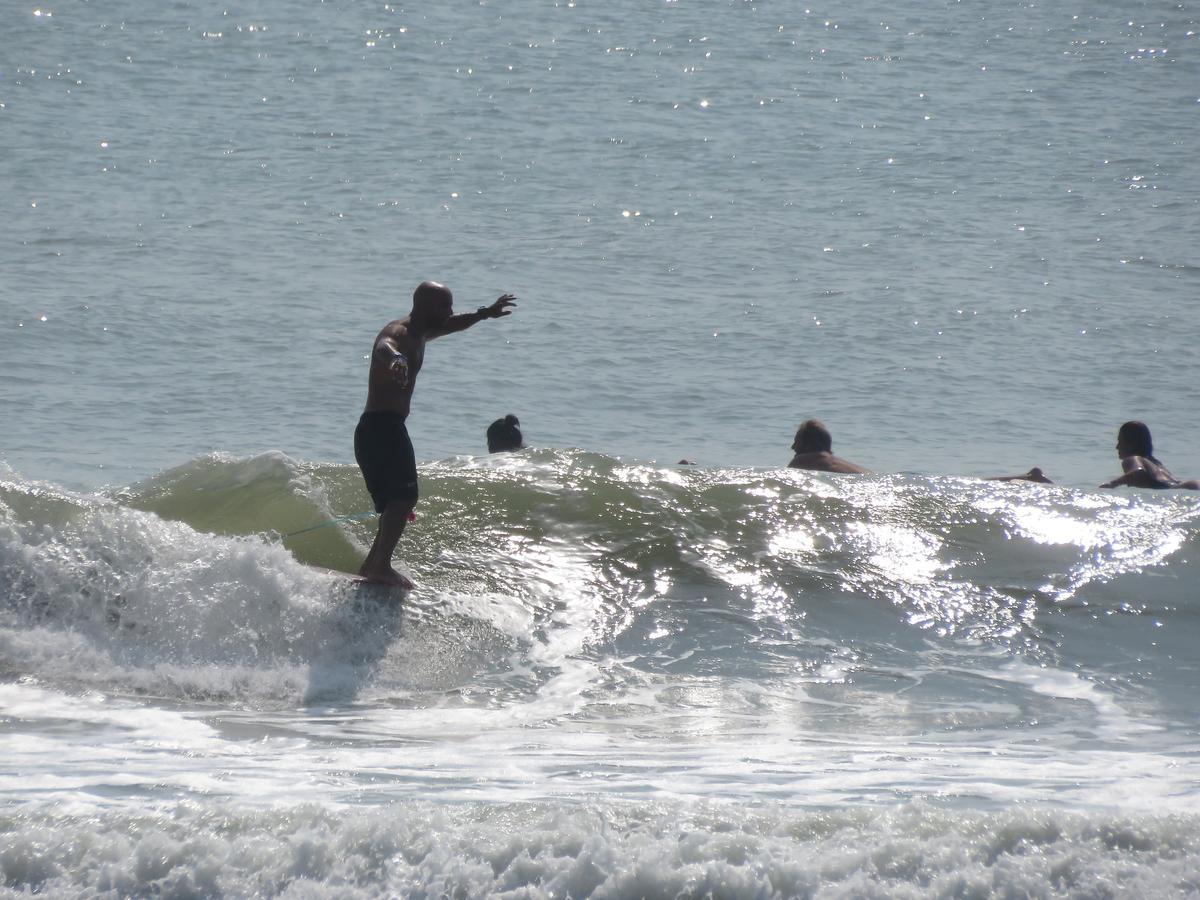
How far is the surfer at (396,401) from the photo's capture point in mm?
6707

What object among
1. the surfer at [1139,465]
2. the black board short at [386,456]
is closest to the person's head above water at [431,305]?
the black board short at [386,456]

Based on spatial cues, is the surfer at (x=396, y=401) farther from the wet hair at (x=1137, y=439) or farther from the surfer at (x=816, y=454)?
the wet hair at (x=1137, y=439)

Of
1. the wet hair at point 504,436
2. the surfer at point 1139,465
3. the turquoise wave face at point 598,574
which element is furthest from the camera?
the wet hair at point 504,436

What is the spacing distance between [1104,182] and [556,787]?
22668 mm

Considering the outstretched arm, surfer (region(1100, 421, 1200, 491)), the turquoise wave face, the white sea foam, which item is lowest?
the white sea foam

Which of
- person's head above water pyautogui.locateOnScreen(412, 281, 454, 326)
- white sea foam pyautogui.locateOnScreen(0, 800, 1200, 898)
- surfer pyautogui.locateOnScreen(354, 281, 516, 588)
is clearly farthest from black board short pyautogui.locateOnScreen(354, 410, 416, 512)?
white sea foam pyautogui.locateOnScreen(0, 800, 1200, 898)

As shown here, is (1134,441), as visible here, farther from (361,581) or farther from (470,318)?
(361,581)

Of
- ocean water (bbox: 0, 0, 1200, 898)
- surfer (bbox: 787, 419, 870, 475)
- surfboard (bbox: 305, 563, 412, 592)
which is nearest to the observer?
ocean water (bbox: 0, 0, 1200, 898)

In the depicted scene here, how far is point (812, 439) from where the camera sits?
33.1 feet

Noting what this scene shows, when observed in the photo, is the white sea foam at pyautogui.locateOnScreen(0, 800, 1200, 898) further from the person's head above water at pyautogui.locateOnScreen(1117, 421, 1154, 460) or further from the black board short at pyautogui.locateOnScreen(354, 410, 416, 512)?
the person's head above water at pyautogui.locateOnScreen(1117, 421, 1154, 460)

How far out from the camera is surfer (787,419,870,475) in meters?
9.86

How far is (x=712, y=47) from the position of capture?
28.7 meters

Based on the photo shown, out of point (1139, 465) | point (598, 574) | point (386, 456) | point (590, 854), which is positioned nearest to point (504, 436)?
point (598, 574)

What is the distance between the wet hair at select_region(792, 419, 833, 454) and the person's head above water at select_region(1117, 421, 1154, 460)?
98.7 inches
